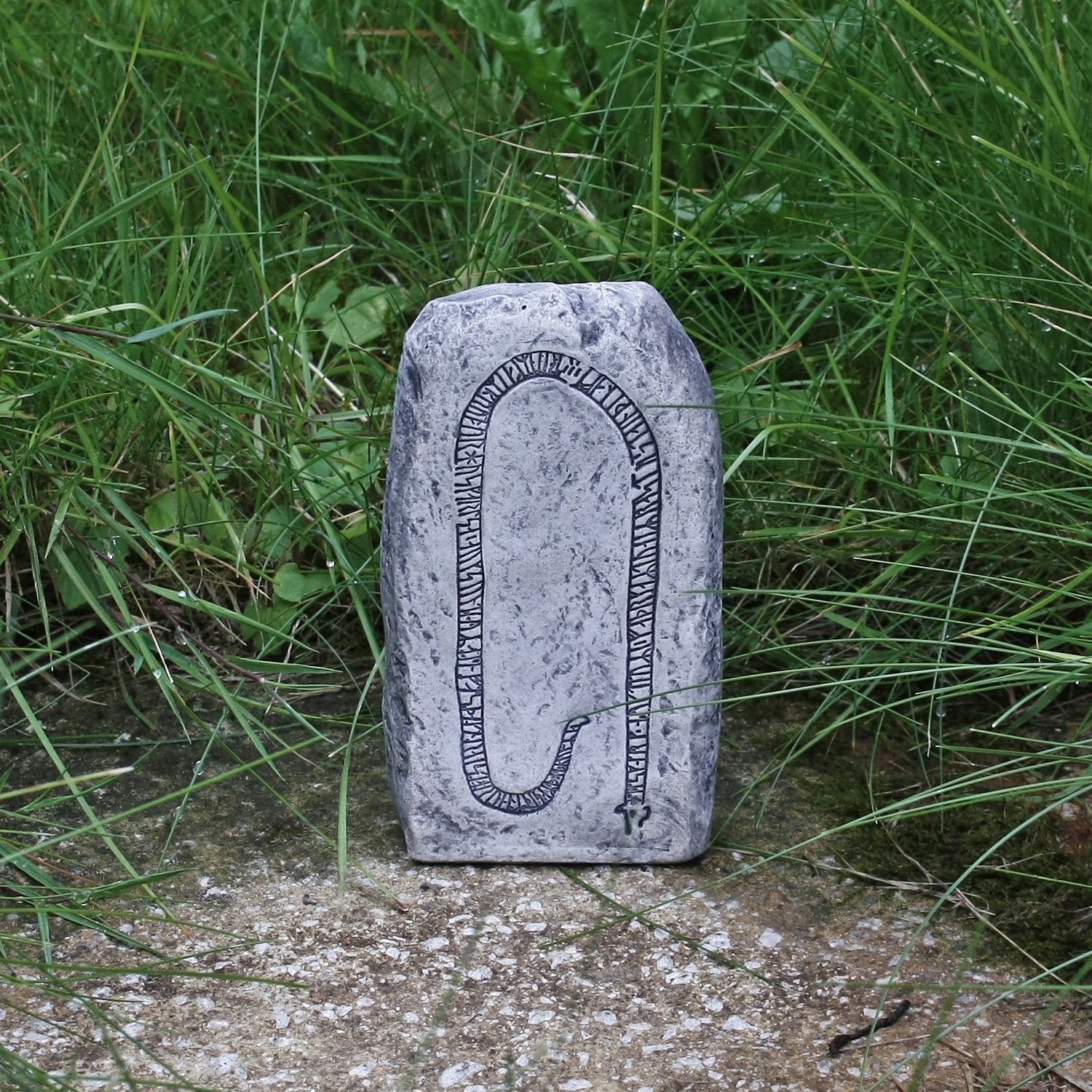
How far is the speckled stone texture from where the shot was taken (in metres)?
1.69

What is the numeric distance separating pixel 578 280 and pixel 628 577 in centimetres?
72

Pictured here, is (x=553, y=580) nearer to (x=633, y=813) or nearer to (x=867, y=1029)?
(x=633, y=813)

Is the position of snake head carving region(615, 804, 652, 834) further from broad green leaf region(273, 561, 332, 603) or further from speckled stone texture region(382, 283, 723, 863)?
broad green leaf region(273, 561, 332, 603)

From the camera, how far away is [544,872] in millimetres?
1847

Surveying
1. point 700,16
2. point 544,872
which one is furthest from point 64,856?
point 700,16

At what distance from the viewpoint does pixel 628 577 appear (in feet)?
5.80

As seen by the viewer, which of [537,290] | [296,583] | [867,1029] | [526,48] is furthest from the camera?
[526,48]

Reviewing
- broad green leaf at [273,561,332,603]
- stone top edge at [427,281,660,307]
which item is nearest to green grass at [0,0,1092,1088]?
broad green leaf at [273,561,332,603]

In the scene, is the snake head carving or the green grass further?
the green grass

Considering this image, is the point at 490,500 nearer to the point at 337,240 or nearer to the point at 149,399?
the point at 149,399

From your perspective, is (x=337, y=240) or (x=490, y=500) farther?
(x=337, y=240)

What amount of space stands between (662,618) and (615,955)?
0.40m

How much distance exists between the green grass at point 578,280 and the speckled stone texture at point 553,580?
0.44ft

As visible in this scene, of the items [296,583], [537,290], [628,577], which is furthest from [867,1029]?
[296,583]
